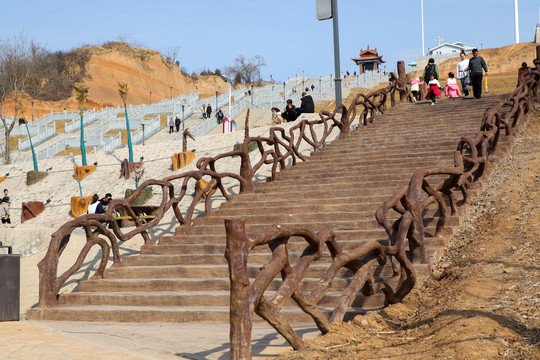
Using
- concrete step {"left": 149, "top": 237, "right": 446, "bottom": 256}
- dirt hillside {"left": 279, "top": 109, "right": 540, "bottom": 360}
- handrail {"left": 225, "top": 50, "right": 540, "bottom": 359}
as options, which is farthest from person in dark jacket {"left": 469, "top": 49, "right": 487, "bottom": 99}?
concrete step {"left": 149, "top": 237, "right": 446, "bottom": 256}

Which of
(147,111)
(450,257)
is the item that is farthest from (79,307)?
(147,111)

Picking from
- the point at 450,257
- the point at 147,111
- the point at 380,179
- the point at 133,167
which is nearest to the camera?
the point at 450,257

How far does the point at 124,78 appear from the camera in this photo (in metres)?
76.1

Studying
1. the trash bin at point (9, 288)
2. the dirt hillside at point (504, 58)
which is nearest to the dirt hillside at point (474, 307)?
the trash bin at point (9, 288)

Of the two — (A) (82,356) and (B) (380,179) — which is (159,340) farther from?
(B) (380,179)

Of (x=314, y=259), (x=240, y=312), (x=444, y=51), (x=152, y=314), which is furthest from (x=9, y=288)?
(x=444, y=51)

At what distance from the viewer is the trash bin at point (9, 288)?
6.85 metres

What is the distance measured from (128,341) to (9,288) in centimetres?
229

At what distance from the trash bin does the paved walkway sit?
378 mm

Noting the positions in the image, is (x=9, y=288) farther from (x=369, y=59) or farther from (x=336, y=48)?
(x=369, y=59)

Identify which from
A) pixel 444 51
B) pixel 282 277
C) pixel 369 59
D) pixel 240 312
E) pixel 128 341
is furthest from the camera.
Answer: pixel 369 59

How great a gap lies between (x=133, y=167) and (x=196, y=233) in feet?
40.4

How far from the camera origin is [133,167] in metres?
21.0

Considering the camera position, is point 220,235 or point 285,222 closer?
point 220,235
